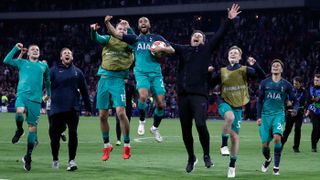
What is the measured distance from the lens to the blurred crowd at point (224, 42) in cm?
5737

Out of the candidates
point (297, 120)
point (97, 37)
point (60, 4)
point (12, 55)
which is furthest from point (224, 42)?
point (12, 55)

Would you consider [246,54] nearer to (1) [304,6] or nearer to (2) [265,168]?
(1) [304,6]

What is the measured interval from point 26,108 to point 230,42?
4651 centimetres

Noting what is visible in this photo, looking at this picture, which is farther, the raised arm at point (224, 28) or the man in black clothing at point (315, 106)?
the man in black clothing at point (315, 106)

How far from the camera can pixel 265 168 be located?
55.1ft

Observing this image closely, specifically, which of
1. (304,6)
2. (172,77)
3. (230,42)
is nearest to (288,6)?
(304,6)

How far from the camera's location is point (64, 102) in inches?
640

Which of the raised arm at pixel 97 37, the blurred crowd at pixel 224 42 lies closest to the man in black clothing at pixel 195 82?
the raised arm at pixel 97 37

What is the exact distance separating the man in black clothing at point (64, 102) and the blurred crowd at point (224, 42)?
36.0 m

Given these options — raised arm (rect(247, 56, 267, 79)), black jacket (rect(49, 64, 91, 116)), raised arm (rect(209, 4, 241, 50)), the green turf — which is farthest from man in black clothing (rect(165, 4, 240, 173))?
black jacket (rect(49, 64, 91, 116))

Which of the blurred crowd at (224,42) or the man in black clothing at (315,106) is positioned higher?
the blurred crowd at (224,42)

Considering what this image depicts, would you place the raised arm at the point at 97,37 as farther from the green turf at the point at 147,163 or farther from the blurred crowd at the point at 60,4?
the blurred crowd at the point at 60,4

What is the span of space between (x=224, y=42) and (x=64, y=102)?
47825mm

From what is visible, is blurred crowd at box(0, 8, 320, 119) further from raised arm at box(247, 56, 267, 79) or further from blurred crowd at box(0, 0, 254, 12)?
raised arm at box(247, 56, 267, 79)
